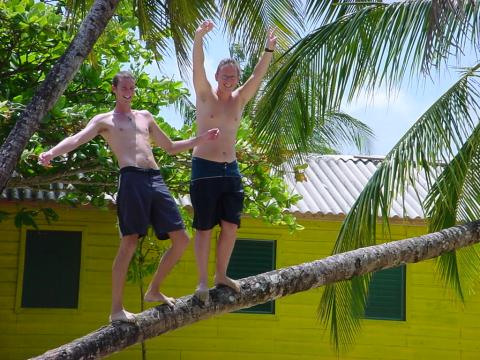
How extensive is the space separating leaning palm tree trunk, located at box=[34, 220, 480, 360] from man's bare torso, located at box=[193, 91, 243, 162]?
2.51 feet

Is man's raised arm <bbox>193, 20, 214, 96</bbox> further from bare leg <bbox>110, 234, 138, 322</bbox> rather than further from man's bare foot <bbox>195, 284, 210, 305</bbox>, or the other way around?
man's bare foot <bbox>195, 284, 210, 305</bbox>

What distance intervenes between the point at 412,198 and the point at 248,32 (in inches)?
241

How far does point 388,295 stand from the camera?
14141mm

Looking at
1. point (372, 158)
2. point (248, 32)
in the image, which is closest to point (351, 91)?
Result: point (248, 32)

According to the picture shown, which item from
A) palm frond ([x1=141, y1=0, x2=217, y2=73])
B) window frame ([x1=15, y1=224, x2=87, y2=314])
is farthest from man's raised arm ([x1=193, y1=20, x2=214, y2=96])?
window frame ([x1=15, y1=224, x2=87, y2=314])

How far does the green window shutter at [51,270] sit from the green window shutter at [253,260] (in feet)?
7.06

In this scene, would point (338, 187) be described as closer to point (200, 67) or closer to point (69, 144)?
point (200, 67)

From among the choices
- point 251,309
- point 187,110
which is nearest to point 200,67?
point 251,309

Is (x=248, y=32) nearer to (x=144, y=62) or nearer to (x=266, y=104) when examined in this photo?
(x=266, y=104)

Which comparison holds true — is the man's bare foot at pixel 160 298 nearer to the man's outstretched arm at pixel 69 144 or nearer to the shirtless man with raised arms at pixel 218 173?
the shirtless man with raised arms at pixel 218 173

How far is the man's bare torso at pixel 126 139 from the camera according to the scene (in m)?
5.73

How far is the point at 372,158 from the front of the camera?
52.5 feet

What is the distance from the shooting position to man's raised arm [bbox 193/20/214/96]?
5918 mm

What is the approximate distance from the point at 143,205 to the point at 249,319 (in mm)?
8237
